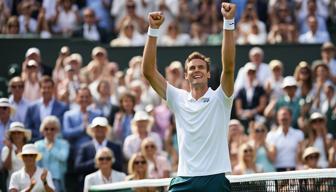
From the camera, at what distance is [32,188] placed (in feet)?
43.5

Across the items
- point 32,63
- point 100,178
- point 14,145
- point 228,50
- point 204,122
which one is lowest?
point 100,178

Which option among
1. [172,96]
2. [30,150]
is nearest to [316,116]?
[30,150]

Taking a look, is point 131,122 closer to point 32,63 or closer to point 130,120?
point 130,120

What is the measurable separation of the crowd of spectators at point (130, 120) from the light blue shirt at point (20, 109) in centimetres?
1

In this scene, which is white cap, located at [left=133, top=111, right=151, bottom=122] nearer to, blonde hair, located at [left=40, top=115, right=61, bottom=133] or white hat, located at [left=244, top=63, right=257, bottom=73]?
blonde hair, located at [left=40, top=115, right=61, bottom=133]

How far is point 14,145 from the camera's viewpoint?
1471 centimetres

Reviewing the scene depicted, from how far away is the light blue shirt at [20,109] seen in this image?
15945 millimetres

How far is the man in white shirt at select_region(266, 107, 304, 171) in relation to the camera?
1560 centimetres

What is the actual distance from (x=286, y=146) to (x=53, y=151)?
3.40 meters

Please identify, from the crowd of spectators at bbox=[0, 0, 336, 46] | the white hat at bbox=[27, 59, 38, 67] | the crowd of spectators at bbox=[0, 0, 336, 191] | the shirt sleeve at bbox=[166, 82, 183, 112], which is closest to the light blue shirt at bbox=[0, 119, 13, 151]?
the crowd of spectators at bbox=[0, 0, 336, 191]

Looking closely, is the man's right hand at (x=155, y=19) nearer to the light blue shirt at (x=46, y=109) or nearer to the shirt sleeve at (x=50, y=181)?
the shirt sleeve at (x=50, y=181)

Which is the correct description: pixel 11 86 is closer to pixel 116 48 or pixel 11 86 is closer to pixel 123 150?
pixel 123 150

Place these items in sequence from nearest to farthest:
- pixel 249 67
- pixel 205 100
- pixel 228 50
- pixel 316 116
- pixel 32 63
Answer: pixel 228 50 < pixel 205 100 < pixel 316 116 < pixel 32 63 < pixel 249 67

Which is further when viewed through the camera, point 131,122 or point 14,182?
point 131,122
